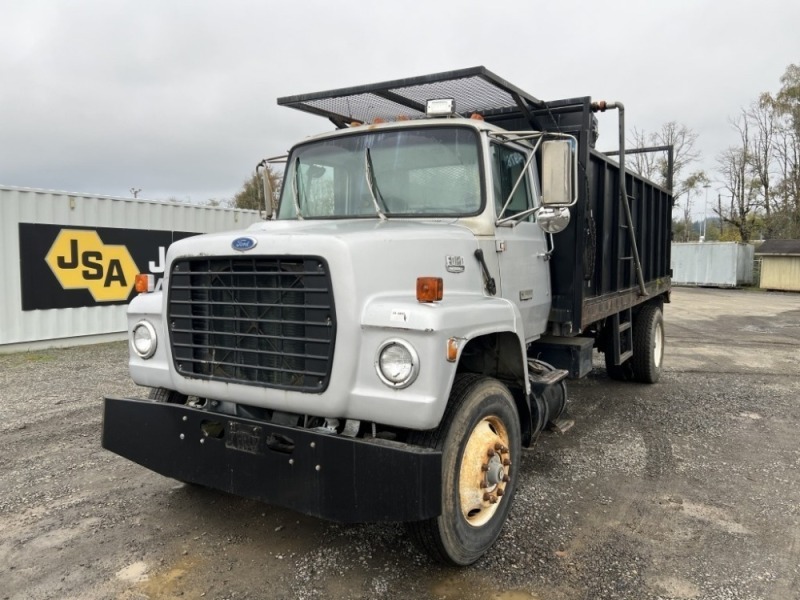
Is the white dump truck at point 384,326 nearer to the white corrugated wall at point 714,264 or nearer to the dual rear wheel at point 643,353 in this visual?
the dual rear wheel at point 643,353

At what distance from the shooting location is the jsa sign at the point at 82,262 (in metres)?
10.0

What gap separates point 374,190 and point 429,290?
4.32 feet

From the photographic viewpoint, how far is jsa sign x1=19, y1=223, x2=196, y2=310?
32.9ft

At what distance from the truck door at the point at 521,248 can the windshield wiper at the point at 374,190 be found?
0.73 meters

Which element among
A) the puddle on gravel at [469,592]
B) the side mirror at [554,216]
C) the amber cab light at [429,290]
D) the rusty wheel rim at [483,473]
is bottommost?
the puddle on gravel at [469,592]

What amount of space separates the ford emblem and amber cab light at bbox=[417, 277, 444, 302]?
0.86 metres

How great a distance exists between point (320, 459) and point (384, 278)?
921 mm

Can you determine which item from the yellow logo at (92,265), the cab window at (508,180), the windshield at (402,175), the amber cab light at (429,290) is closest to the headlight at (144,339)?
the windshield at (402,175)

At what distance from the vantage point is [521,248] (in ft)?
13.6

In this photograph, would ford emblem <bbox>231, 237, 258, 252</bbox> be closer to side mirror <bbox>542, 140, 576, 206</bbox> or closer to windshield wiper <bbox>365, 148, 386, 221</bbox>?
windshield wiper <bbox>365, 148, 386, 221</bbox>

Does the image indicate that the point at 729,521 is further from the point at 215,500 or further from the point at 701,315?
the point at 701,315

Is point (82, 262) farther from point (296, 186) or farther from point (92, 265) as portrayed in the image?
point (296, 186)

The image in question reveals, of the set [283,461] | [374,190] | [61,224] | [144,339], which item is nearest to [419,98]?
[374,190]

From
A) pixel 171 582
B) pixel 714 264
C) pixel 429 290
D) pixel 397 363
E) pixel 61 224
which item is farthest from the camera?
pixel 714 264
